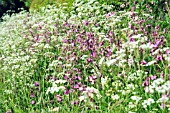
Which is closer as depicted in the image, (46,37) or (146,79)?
(146,79)

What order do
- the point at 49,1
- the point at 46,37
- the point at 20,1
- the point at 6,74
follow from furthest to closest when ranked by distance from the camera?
the point at 20,1
the point at 49,1
the point at 46,37
the point at 6,74

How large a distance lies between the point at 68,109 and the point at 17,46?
2495 millimetres

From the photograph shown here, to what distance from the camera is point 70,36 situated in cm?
482

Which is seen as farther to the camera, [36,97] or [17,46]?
[17,46]

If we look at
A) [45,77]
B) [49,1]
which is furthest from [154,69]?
[49,1]

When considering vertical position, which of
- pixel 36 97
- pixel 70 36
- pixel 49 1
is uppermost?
pixel 49 1

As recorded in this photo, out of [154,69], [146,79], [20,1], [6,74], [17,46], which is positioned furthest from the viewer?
[20,1]

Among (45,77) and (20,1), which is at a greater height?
(20,1)

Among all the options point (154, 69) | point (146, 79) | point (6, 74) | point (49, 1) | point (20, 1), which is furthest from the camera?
point (20, 1)

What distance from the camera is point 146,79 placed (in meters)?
3.06

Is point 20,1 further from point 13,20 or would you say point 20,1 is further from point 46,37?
point 46,37

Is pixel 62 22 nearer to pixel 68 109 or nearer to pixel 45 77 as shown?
pixel 45 77

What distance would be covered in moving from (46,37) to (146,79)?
7.93 ft

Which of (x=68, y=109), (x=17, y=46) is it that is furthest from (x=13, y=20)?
(x=68, y=109)
